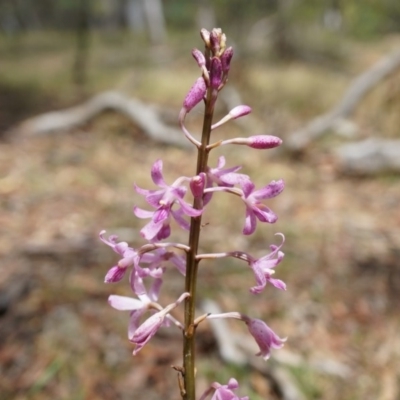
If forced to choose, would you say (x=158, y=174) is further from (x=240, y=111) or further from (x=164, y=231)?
(x=240, y=111)

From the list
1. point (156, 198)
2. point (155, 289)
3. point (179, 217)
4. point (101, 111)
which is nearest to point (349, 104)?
point (101, 111)

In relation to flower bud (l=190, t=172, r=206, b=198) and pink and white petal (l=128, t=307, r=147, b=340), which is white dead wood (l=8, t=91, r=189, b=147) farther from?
flower bud (l=190, t=172, r=206, b=198)

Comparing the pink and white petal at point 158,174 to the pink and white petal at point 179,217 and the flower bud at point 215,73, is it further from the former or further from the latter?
the flower bud at point 215,73

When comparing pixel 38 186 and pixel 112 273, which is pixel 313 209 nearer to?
pixel 38 186

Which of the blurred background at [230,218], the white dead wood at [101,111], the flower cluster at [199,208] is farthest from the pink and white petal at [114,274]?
the white dead wood at [101,111]

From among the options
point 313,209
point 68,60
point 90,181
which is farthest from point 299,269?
point 68,60
